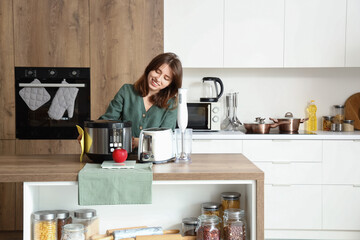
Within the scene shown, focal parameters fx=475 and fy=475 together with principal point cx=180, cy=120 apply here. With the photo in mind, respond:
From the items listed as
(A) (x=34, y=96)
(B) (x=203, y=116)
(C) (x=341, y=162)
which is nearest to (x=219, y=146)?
(B) (x=203, y=116)

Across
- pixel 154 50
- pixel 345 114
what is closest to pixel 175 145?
pixel 154 50

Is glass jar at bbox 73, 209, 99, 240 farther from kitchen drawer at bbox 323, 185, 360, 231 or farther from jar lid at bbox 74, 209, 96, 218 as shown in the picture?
kitchen drawer at bbox 323, 185, 360, 231

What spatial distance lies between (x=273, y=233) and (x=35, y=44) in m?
2.50

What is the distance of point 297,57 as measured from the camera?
13.4ft

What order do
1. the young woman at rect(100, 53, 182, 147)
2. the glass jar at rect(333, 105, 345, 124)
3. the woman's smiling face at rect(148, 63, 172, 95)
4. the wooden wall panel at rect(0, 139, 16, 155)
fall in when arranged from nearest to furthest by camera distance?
the woman's smiling face at rect(148, 63, 172, 95)
the young woman at rect(100, 53, 182, 147)
the wooden wall panel at rect(0, 139, 16, 155)
the glass jar at rect(333, 105, 345, 124)

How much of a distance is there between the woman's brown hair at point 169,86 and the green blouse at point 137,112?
0.04 metres

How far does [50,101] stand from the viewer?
13.1 ft

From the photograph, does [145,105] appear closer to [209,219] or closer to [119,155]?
[119,155]

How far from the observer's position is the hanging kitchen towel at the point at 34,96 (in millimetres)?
3951

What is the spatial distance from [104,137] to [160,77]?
568mm

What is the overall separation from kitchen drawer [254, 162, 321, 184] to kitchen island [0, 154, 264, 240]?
1.57m

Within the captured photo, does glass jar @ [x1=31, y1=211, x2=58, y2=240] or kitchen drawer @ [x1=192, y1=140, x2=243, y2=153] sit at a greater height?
kitchen drawer @ [x1=192, y1=140, x2=243, y2=153]

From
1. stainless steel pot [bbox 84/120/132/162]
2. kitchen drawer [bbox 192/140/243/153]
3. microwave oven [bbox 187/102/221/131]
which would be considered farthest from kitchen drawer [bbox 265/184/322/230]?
Answer: stainless steel pot [bbox 84/120/132/162]

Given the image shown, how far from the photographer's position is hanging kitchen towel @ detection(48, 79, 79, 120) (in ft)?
13.1
